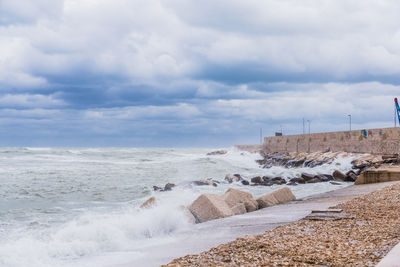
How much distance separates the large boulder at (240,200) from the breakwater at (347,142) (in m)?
21.4

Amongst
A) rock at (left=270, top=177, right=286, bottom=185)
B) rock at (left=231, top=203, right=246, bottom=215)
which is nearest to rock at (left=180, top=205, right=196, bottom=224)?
rock at (left=231, top=203, right=246, bottom=215)

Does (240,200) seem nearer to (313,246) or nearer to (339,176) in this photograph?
(313,246)

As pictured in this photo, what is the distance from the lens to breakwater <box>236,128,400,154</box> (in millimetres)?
29656

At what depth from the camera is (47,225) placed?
9.02 meters

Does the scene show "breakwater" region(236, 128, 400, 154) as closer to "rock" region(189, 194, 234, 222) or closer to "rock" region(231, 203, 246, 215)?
"rock" region(231, 203, 246, 215)

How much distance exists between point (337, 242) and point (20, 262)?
438 cm

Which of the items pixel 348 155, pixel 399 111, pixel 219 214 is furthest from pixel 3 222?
pixel 399 111

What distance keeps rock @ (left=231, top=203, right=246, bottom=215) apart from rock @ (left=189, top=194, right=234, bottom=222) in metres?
0.27

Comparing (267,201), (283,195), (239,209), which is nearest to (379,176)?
(283,195)

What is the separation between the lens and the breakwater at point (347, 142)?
97.3 feet

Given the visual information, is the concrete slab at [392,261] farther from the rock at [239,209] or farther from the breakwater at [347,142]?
the breakwater at [347,142]

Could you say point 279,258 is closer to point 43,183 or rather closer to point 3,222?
point 3,222

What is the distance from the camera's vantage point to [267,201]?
10602mm

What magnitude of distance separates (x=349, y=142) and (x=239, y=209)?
28.3 m
